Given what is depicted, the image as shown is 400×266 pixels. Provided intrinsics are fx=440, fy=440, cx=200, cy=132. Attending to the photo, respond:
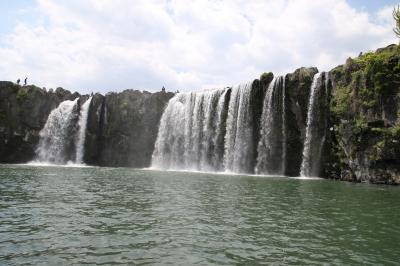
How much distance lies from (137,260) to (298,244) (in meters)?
5.18

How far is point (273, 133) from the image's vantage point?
174 ft

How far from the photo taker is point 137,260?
1155 cm

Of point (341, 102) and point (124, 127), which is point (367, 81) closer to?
point (341, 102)

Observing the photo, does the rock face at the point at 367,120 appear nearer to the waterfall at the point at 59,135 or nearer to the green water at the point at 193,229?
the green water at the point at 193,229

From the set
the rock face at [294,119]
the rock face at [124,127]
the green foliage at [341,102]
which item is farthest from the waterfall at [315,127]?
the rock face at [124,127]

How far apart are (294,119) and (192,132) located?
16.9 meters

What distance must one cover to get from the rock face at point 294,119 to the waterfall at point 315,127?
16 centimetres

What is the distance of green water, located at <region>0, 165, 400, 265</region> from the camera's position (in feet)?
39.5

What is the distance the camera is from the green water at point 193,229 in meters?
12.1

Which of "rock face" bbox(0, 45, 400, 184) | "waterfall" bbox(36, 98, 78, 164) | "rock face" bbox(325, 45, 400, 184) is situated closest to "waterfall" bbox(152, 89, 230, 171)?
"rock face" bbox(0, 45, 400, 184)

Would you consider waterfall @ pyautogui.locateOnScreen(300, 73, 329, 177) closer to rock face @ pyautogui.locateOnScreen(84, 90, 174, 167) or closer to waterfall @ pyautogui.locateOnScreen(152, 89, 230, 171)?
waterfall @ pyautogui.locateOnScreen(152, 89, 230, 171)

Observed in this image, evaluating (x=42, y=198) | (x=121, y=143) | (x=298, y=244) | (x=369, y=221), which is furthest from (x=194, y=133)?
(x=298, y=244)

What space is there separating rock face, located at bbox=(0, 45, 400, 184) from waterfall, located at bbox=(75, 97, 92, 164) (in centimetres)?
65

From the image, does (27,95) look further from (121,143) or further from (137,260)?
(137,260)
